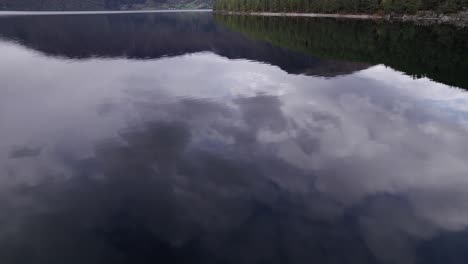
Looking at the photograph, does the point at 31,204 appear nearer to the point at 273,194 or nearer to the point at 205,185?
the point at 205,185

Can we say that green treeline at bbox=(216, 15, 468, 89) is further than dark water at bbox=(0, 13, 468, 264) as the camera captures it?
Yes

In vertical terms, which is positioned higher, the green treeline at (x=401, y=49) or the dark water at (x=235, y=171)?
the green treeline at (x=401, y=49)

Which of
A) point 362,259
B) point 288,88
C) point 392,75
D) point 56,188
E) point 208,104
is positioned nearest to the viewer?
point 362,259

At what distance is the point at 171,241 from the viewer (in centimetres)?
1850

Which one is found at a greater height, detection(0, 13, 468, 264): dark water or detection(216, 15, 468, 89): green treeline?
detection(216, 15, 468, 89): green treeline

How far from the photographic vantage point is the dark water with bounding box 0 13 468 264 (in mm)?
18391

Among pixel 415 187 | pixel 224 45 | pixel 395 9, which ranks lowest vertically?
pixel 415 187

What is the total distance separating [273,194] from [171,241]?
875cm

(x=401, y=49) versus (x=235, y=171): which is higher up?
(x=401, y=49)

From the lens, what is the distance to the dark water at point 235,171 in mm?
18391

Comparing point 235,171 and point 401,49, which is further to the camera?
point 401,49

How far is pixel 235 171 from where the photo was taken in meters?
27.2

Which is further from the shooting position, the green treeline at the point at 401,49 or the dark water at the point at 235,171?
the green treeline at the point at 401,49

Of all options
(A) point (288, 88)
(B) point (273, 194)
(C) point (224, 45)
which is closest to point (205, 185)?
(B) point (273, 194)
